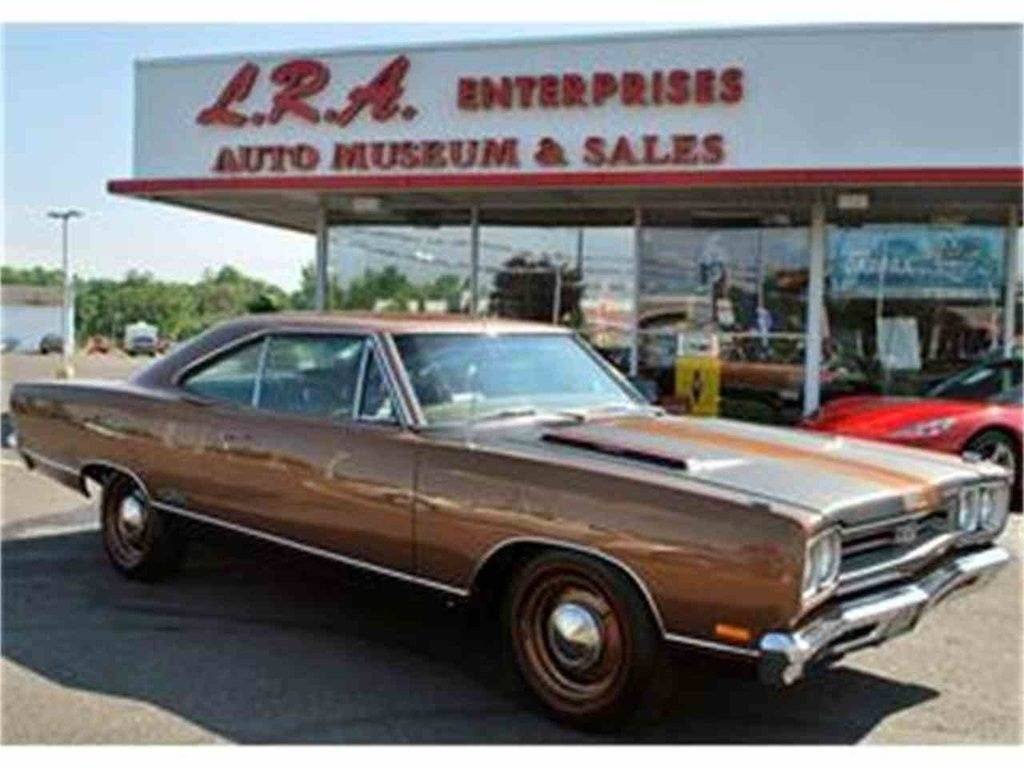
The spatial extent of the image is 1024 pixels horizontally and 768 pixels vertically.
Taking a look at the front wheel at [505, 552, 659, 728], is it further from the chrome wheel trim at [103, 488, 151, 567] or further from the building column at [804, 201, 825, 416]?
the building column at [804, 201, 825, 416]

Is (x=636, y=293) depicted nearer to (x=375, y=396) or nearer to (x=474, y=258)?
(x=474, y=258)

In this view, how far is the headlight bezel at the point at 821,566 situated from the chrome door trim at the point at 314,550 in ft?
4.54

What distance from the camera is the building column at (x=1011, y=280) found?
14.8 metres

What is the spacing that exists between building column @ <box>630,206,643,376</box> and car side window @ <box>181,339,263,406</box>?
9.59 m

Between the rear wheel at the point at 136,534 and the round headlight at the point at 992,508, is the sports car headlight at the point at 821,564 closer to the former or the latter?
the round headlight at the point at 992,508

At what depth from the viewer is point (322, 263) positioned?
17.6m

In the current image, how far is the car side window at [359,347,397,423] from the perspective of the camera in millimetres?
5625

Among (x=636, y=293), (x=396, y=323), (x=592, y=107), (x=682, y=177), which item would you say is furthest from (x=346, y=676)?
(x=636, y=293)

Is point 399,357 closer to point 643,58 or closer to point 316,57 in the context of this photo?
point 643,58

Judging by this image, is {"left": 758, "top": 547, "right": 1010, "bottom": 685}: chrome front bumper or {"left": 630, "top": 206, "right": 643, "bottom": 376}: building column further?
{"left": 630, "top": 206, "right": 643, "bottom": 376}: building column

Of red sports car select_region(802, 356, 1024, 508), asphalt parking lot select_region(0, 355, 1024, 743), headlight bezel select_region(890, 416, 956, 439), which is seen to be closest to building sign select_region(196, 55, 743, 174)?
red sports car select_region(802, 356, 1024, 508)

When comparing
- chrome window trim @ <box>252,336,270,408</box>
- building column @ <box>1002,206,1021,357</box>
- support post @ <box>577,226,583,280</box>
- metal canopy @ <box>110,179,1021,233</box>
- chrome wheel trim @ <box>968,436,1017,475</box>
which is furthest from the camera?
support post @ <box>577,226,583,280</box>

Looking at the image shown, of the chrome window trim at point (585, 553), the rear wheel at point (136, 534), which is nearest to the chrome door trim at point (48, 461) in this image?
the rear wheel at point (136, 534)

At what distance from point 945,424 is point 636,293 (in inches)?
244
